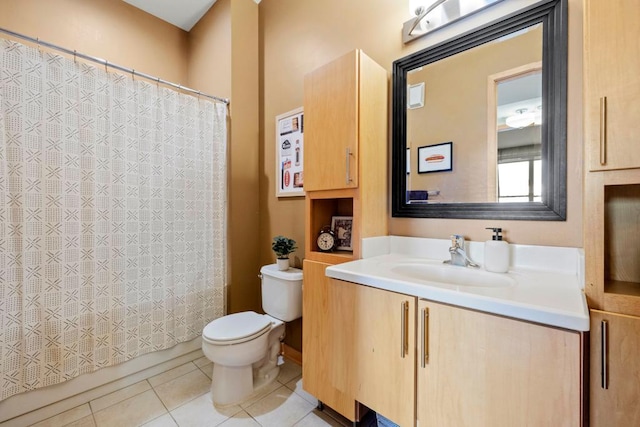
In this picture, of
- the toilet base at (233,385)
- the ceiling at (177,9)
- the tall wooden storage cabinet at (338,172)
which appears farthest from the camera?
the ceiling at (177,9)

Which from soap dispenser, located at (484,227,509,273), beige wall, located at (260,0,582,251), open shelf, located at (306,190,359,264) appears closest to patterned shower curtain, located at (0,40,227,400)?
beige wall, located at (260,0,582,251)

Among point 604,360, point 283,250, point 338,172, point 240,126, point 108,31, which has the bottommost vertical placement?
point 604,360

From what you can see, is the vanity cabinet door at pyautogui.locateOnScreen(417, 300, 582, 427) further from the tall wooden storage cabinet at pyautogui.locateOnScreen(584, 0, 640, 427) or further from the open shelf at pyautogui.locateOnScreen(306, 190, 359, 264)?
the open shelf at pyautogui.locateOnScreen(306, 190, 359, 264)

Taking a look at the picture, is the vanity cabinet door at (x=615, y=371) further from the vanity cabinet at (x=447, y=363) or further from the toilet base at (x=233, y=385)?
the toilet base at (x=233, y=385)

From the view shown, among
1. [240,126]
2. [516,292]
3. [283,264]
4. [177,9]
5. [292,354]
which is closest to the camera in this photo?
[516,292]

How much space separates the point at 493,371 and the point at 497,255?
1.56ft

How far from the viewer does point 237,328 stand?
157 cm

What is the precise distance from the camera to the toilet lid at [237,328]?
4.83 ft

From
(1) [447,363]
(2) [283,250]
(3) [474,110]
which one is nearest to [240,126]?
(2) [283,250]

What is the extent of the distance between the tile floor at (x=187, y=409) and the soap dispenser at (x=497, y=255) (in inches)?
43.1

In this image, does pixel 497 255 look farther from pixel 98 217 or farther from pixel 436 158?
pixel 98 217

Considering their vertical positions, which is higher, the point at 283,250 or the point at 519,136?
the point at 519,136

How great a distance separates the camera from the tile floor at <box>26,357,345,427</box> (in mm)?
1382

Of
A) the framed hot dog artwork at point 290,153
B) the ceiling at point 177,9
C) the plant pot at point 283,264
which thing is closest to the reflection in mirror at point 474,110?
the framed hot dog artwork at point 290,153
